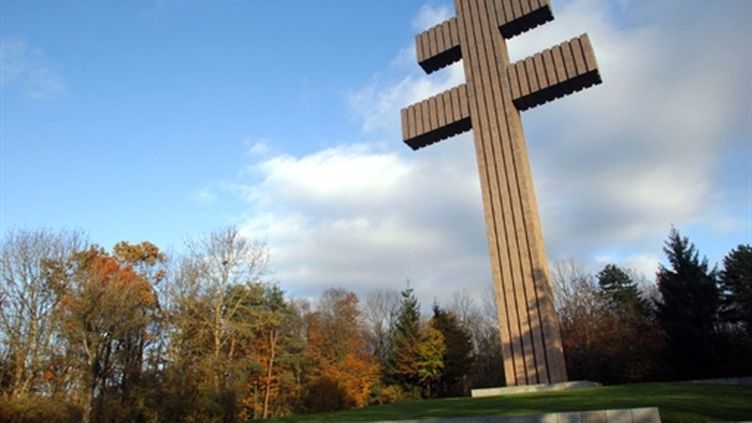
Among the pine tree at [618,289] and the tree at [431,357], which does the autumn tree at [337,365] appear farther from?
the pine tree at [618,289]

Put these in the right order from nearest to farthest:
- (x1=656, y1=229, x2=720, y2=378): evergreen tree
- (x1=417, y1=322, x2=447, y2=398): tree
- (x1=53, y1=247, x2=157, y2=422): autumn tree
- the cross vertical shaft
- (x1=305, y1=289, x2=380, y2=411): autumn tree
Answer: the cross vertical shaft < (x1=53, y1=247, x2=157, y2=422): autumn tree < (x1=656, y1=229, x2=720, y2=378): evergreen tree < (x1=417, y1=322, x2=447, y2=398): tree < (x1=305, y1=289, x2=380, y2=411): autumn tree

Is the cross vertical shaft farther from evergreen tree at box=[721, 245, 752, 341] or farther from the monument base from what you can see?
evergreen tree at box=[721, 245, 752, 341]

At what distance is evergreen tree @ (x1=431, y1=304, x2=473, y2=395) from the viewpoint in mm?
27891

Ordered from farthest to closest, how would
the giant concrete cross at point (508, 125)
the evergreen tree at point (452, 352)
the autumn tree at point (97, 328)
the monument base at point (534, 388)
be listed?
the evergreen tree at point (452, 352) → the autumn tree at point (97, 328) → the giant concrete cross at point (508, 125) → the monument base at point (534, 388)

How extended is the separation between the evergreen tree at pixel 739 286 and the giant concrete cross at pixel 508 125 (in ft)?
49.5

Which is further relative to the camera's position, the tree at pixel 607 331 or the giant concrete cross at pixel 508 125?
the tree at pixel 607 331

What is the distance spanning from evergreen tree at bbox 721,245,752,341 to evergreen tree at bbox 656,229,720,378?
106 centimetres

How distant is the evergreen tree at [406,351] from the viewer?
27891 millimetres

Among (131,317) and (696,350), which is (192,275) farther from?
(696,350)

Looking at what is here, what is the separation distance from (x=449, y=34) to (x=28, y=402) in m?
18.8

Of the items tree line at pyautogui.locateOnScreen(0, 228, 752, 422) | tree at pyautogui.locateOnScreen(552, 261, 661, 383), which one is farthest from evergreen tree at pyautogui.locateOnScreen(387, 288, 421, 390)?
tree at pyautogui.locateOnScreen(552, 261, 661, 383)

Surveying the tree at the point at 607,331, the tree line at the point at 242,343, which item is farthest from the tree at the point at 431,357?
the tree at the point at 607,331

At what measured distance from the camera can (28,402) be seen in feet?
54.4

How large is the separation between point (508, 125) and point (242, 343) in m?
18.1
